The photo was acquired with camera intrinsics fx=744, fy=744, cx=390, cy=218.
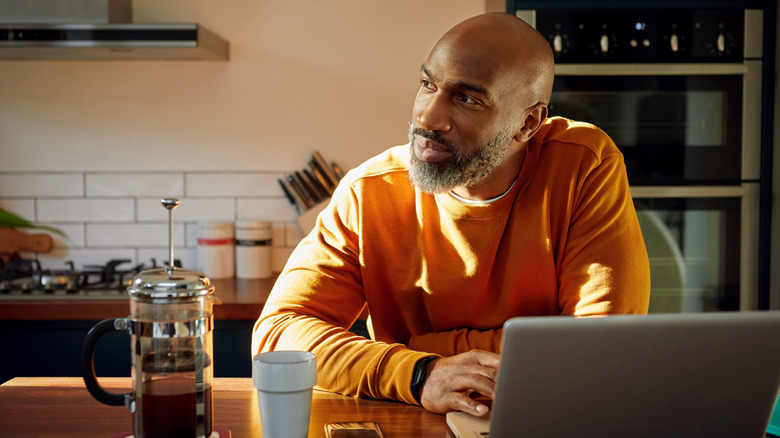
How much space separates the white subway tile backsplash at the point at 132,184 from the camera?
2867mm

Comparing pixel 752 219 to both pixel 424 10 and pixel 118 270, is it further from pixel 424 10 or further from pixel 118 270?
pixel 118 270

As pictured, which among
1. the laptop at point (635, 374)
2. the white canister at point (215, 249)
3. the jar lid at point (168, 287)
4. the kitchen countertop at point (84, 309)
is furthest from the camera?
the white canister at point (215, 249)

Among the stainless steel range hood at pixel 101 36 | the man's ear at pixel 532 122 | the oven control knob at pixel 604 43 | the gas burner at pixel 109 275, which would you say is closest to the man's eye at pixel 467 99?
the man's ear at pixel 532 122

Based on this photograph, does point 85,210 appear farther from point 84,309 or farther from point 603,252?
point 603,252

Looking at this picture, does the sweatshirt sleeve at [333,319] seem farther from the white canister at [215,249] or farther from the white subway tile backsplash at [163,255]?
the white subway tile backsplash at [163,255]

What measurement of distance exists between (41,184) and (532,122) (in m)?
2.08

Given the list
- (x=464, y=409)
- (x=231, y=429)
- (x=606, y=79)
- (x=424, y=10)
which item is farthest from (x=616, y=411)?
(x=424, y=10)

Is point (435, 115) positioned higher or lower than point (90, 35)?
lower

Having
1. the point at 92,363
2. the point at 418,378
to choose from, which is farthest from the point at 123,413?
the point at 418,378

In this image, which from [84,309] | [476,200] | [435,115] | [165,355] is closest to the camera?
[165,355]

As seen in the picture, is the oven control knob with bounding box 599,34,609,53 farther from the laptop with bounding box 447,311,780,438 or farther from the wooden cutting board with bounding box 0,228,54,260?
the wooden cutting board with bounding box 0,228,54,260

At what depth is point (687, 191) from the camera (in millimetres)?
2654

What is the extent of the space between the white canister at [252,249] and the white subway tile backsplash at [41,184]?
66 centimetres

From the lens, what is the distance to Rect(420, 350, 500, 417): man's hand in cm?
111
